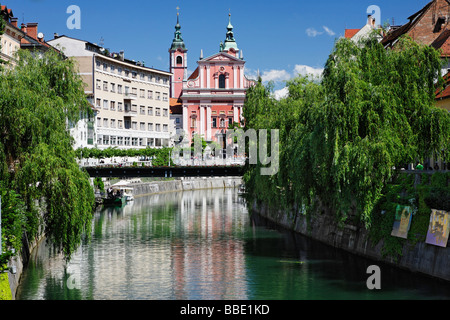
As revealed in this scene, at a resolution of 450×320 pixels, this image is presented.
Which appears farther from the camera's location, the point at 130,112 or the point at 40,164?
the point at 130,112

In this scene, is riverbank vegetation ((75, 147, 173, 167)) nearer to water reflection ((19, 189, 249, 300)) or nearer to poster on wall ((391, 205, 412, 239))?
water reflection ((19, 189, 249, 300))

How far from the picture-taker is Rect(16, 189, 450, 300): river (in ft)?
105

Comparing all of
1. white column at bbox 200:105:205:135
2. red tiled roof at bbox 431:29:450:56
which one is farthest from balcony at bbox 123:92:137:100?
red tiled roof at bbox 431:29:450:56

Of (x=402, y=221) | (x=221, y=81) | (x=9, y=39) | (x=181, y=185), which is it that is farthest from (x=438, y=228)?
(x=221, y=81)

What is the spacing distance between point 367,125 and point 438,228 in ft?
22.6

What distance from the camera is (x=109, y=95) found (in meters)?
106

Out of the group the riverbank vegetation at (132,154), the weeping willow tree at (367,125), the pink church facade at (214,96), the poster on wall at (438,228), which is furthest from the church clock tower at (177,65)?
the poster on wall at (438,228)

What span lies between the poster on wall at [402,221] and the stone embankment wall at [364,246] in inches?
26.7

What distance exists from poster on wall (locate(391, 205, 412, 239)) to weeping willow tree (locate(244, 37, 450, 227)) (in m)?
1.37

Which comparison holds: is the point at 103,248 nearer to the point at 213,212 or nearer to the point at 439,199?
the point at 439,199

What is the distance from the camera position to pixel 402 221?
35.2 meters

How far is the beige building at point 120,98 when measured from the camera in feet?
326

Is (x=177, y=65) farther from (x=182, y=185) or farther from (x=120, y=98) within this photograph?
(x=120, y=98)

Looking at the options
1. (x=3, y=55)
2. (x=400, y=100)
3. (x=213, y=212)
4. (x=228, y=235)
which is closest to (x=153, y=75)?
(x=213, y=212)
